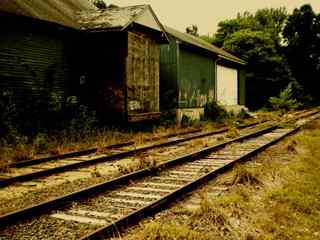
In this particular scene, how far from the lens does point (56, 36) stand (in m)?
14.4

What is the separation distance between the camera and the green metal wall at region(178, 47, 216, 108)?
21.5 meters

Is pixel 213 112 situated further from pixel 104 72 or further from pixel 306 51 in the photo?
pixel 306 51

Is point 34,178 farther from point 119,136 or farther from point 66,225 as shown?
point 119,136

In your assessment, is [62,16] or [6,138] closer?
[6,138]

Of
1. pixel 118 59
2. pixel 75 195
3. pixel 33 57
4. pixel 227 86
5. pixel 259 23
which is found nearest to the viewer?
pixel 75 195

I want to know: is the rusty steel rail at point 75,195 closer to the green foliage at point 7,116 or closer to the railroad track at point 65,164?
the railroad track at point 65,164

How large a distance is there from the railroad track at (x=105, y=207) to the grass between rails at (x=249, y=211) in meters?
0.19

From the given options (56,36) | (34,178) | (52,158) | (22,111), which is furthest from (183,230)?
(56,36)

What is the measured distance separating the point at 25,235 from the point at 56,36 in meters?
11.8

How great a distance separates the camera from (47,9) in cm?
1470

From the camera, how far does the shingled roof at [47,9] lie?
1227cm

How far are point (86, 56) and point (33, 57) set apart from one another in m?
2.89

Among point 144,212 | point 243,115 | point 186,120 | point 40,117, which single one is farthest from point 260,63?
point 144,212

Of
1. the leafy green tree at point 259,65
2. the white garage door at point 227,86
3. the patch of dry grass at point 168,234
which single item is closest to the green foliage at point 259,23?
the leafy green tree at point 259,65
